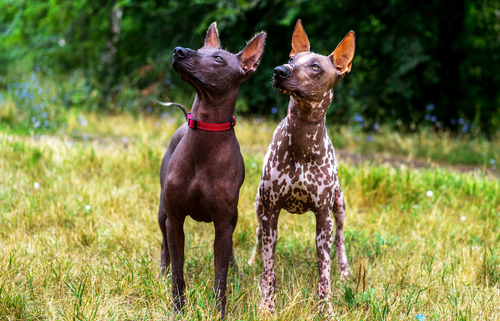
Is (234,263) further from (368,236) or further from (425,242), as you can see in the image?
(425,242)

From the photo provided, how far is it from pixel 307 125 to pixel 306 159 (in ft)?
0.69

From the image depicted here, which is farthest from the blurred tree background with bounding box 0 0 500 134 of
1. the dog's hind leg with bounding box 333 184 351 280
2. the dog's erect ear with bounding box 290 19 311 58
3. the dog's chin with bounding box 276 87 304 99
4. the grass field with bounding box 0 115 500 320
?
the dog's chin with bounding box 276 87 304 99

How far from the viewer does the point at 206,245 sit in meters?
3.37

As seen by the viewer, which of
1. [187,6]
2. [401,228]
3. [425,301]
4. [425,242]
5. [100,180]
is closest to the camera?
[425,301]

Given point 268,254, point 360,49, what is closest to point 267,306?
point 268,254

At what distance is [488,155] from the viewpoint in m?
6.86

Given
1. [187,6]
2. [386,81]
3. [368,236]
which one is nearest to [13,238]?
[368,236]

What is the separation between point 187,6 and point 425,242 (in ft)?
19.3

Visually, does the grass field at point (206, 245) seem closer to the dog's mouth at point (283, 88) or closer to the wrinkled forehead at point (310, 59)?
the dog's mouth at point (283, 88)

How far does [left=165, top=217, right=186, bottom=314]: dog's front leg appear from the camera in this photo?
2.40m

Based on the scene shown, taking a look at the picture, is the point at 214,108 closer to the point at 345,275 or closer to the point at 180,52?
the point at 180,52

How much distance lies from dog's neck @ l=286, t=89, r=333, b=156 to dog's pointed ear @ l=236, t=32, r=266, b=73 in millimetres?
312

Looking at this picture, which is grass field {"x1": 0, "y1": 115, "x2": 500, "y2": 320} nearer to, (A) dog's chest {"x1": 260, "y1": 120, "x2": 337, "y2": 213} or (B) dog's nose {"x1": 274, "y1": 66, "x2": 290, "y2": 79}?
(A) dog's chest {"x1": 260, "y1": 120, "x2": 337, "y2": 213}

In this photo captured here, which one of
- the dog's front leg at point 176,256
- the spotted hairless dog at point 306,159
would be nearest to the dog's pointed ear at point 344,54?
the spotted hairless dog at point 306,159
